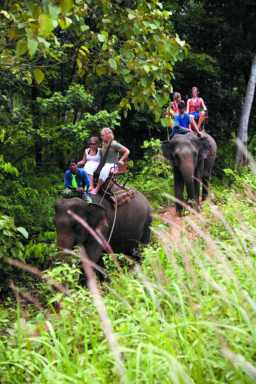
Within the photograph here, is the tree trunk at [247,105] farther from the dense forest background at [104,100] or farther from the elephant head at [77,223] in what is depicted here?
the elephant head at [77,223]

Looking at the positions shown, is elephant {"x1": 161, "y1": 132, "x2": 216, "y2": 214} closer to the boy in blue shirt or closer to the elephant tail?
the boy in blue shirt

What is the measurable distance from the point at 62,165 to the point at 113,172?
23.2 feet

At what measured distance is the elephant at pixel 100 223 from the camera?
169 inches

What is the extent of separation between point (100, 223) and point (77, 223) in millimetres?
380

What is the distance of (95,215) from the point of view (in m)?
4.61

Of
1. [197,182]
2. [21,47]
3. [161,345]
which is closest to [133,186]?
[197,182]

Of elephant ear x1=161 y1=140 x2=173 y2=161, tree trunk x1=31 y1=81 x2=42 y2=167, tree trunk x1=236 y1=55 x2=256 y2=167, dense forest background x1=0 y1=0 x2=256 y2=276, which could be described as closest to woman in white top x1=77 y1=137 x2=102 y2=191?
dense forest background x1=0 y1=0 x2=256 y2=276

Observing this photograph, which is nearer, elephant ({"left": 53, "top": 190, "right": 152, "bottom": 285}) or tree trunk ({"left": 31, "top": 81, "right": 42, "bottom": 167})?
elephant ({"left": 53, "top": 190, "right": 152, "bottom": 285})

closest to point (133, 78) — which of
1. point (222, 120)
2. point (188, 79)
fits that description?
point (188, 79)

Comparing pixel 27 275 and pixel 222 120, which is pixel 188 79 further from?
pixel 27 275

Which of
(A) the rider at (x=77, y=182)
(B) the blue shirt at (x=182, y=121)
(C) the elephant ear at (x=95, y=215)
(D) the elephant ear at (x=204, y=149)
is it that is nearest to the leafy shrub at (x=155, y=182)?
(D) the elephant ear at (x=204, y=149)

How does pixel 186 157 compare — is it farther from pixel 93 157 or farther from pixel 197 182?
pixel 93 157

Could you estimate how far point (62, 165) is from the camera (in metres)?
12.0

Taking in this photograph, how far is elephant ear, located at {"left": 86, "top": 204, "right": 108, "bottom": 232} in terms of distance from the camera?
15.0 ft
